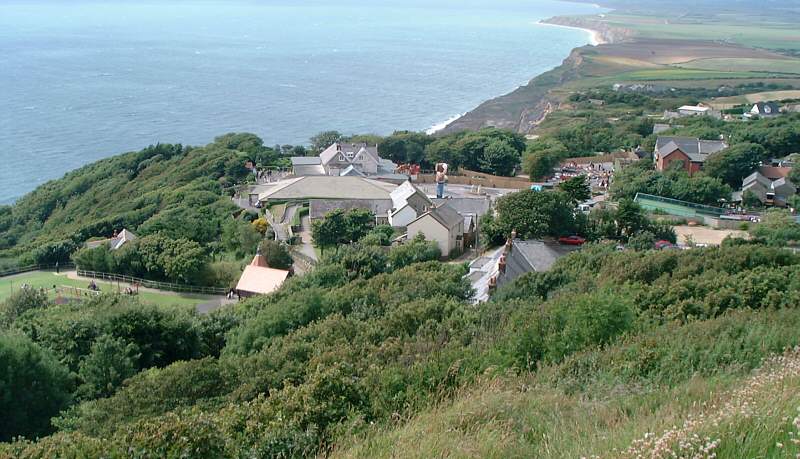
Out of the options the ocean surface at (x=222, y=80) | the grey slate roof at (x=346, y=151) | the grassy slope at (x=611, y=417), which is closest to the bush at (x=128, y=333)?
the grassy slope at (x=611, y=417)

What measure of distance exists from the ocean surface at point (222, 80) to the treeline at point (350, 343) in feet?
128

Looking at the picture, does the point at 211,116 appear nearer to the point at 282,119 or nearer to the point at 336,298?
the point at 282,119

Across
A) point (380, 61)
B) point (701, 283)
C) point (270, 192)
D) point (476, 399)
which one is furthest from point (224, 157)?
point (380, 61)

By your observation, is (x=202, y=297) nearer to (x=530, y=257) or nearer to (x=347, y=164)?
(x=530, y=257)

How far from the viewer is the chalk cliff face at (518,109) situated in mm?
69250

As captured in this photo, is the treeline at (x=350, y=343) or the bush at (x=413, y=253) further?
the bush at (x=413, y=253)

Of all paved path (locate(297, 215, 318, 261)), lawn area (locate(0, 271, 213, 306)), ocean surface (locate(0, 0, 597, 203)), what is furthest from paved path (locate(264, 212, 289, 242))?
ocean surface (locate(0, 0, 597, 203))

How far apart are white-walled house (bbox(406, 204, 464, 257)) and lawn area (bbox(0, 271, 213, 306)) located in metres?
7.60

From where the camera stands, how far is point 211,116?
68500 millimetres

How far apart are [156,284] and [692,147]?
28.5 m

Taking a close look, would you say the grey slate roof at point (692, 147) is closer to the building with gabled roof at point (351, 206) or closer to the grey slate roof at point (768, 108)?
the building with gabled roof at point (351, 206)

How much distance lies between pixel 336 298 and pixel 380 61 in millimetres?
87246

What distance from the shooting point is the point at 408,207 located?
30656mm

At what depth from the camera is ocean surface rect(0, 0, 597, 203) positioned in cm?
6253
